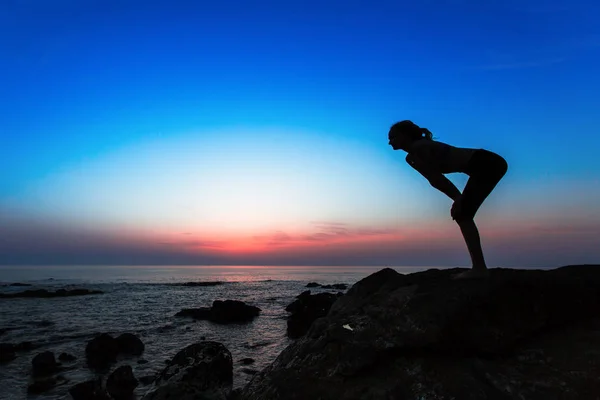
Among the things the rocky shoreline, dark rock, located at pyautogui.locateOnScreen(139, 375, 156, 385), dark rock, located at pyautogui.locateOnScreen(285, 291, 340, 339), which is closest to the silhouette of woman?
the rocky shoreline

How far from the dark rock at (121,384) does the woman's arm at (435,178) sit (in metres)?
10.9

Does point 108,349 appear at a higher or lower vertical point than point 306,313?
lower

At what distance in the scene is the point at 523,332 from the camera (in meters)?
5.08

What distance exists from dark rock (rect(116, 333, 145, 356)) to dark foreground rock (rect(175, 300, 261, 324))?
11.0 metres

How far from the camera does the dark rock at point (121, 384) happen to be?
38.5 ft

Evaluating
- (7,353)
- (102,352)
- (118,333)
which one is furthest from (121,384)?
(118,333)

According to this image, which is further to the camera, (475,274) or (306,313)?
(306,313)

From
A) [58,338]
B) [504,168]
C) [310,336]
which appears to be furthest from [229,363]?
[58,338]

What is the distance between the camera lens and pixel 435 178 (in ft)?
20.9

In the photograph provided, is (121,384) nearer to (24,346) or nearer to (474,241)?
(24,346)

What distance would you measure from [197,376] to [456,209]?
6.42 meters

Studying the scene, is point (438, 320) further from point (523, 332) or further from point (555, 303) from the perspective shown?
point (555, 303)

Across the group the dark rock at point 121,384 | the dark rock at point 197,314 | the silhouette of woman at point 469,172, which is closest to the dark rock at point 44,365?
the dark rock at point 121,384

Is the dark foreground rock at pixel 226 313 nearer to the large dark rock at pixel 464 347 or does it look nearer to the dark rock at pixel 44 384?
the dark rock at pixel 44 384
